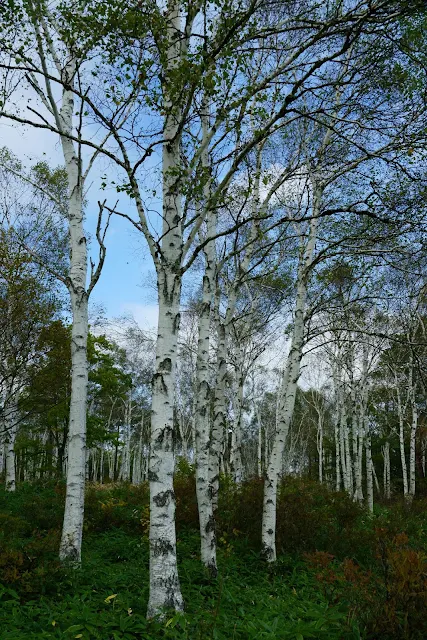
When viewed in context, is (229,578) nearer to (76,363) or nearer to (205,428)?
(205,428)

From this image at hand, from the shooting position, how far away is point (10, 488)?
45.3ft

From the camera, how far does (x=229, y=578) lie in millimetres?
6258

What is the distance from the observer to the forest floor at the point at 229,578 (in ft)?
11.4

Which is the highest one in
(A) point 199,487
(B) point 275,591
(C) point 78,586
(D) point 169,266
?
(D) point 169,266

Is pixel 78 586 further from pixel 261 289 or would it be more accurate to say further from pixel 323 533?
pixel 261 289

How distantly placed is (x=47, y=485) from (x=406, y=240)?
1298cm

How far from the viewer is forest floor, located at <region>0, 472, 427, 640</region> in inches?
137

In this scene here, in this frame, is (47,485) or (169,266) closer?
(169,266)

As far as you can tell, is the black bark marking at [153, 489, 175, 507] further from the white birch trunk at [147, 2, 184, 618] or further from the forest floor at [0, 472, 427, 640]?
the forest floor at [0, 472, 427, 640]

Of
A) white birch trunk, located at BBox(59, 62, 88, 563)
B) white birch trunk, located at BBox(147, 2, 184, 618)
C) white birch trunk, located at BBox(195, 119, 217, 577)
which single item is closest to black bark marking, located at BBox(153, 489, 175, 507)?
white birch trunk, located at BBox(147, 2, 184, 618)

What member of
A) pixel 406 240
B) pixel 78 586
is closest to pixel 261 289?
pixel 406 240

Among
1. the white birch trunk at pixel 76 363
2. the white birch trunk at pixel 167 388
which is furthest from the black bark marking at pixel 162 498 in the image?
the white birch trunk at pixel 76 363

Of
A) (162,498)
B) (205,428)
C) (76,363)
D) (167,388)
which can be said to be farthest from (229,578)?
(76,363)

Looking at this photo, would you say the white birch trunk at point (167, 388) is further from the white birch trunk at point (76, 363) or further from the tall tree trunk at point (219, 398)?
the tall tree trunk at point (219, 398)
